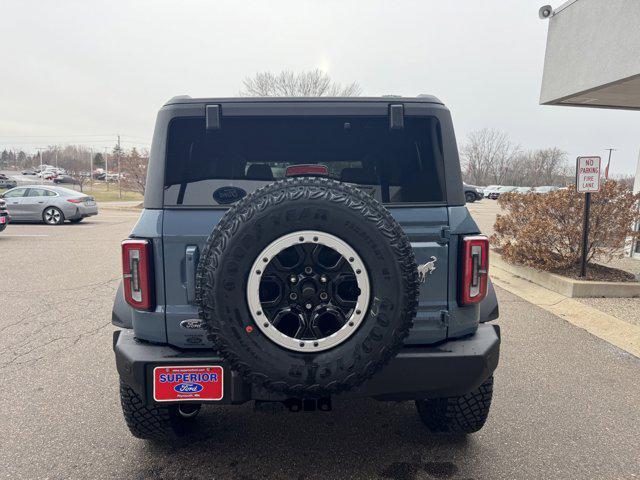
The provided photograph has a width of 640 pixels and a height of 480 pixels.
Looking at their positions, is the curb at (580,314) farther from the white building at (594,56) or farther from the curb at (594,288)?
the white building at (594,56)

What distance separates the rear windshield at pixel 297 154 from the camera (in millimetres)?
2414

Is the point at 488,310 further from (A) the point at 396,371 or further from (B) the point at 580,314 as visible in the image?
(B) the point at 580,314

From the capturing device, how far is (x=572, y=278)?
6.71 m

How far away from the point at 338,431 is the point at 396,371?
99 cm

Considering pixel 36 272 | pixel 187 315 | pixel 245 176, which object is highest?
pixel 245 176

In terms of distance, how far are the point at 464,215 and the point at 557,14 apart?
9.98m

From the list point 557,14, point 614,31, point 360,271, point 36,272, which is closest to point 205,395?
point 360,271

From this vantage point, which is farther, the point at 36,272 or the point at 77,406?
the point at 36,272

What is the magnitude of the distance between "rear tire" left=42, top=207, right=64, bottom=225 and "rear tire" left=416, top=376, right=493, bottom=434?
659 inches

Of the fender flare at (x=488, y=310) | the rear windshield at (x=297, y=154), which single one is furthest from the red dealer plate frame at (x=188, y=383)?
the fender flare at (x=488, y=310)

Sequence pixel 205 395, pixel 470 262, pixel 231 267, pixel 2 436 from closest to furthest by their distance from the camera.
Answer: pixel 231 267 < pixel 205 395 < pixel 470 262 < pixel 2 436

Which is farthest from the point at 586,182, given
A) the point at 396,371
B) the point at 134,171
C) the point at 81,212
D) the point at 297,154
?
the point at 134,171

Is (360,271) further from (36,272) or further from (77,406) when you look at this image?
(36,272)

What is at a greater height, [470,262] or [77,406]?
[470,262]
